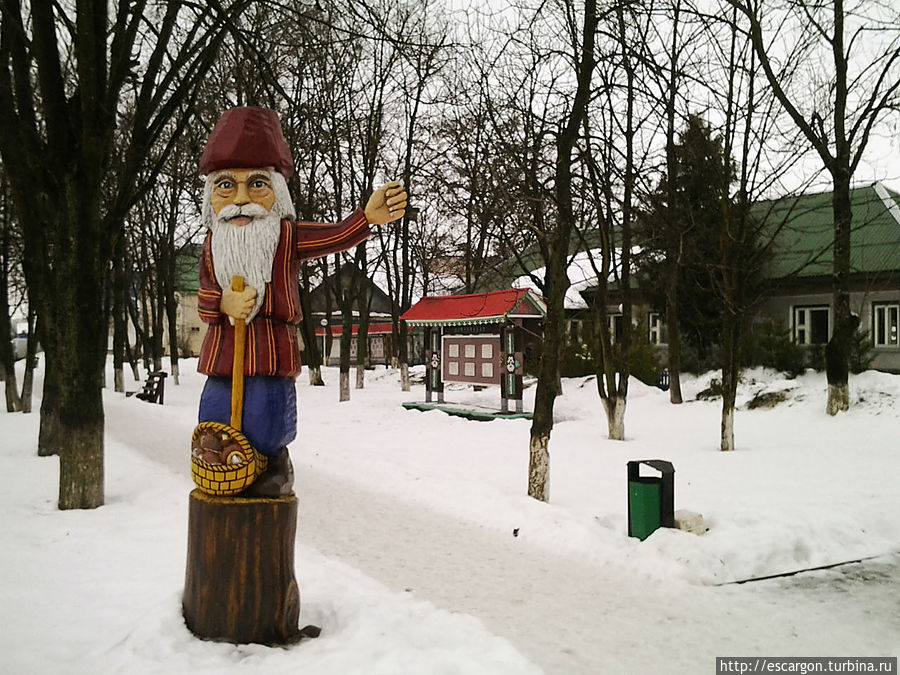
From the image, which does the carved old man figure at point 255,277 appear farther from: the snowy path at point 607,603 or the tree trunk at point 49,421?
the tree trunk at point 49,421

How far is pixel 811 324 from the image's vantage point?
2269 centimetres

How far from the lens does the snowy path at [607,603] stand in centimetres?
423

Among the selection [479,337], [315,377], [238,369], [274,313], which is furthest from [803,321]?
[238,369]

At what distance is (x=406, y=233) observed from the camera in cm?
2156

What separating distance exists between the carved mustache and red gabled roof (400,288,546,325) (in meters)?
11.1

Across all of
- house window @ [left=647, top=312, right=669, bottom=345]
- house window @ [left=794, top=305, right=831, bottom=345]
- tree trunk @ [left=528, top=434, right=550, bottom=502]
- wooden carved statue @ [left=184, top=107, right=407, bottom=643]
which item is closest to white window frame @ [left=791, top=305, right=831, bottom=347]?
house window @ [left=794, top=305, right=831, bottom=345]

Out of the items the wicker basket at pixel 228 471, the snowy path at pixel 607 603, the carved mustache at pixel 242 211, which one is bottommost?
the snowy path at pixel 607 603

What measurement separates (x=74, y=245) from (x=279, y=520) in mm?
4618

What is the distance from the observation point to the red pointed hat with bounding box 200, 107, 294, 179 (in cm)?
394

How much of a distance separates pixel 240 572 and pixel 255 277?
1.64m

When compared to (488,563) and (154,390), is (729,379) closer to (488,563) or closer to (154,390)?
(488,563)

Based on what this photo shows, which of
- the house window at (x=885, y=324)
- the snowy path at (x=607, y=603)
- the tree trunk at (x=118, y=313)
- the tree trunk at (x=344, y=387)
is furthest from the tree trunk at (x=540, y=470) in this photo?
the house window at (x=885, y=324)

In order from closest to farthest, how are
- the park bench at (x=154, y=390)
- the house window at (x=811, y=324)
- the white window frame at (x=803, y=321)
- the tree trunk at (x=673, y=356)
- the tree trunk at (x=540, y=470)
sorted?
the tree trunk at (x=540, y=470) → the tree trunk at (x=673, y=356) → the park bench at (x=154, y=390) → the house window at (x=811, y=324) → the white window frame at (x=803, y=321)

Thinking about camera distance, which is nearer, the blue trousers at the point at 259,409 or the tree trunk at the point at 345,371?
the blue trousers at the point at 259,409
